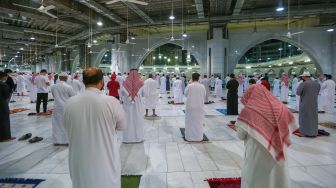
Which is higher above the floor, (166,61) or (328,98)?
(166,61)

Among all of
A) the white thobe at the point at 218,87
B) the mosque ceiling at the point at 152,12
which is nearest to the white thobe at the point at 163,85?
the mosque ceiling at the point at 152,12

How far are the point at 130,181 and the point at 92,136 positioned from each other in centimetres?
160

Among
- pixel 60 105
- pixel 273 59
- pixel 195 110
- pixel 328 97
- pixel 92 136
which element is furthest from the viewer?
pixel 273 59

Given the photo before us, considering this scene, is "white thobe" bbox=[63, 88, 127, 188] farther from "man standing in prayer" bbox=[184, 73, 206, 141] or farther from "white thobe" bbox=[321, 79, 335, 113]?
"white thobe" bbox=[321, 79, 335, 113]

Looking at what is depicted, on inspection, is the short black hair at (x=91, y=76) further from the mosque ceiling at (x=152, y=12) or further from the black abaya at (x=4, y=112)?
the mosque ceiling at (x=152, y=12)

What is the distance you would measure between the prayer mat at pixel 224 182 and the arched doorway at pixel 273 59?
21.1 meters

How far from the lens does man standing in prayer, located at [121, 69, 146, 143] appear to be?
17.7ft

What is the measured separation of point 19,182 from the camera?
11.4 feet

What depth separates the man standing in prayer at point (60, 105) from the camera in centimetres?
516

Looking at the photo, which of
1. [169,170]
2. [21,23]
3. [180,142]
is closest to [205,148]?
[180,142]

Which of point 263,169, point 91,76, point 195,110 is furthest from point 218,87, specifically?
point 91,76

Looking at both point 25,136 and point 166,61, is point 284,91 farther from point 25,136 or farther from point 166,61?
point 166,61

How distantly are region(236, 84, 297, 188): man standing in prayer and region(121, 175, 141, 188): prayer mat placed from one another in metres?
1.54

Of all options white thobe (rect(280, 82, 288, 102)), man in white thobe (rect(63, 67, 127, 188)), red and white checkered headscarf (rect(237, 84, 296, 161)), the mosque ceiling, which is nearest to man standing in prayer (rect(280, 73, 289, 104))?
white thobe (rect(280, 82, 288, 102))
